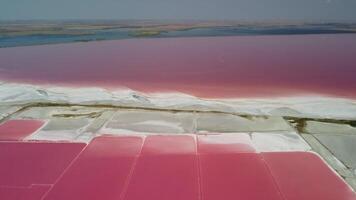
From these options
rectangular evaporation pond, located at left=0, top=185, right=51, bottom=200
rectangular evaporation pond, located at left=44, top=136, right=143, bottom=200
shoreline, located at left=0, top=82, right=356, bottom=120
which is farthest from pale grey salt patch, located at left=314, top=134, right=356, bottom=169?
rectangular evaporation pond, located at left=0, top=185, right=51, bottom=200

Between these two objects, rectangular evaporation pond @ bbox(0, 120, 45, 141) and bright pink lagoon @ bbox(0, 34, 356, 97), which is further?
bright pink lagoon @ bbox(0, 34, 356, 97)

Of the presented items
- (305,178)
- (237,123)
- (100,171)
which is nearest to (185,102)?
(237,123)

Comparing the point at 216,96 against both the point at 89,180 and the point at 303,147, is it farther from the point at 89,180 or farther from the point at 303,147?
the point at 89,180

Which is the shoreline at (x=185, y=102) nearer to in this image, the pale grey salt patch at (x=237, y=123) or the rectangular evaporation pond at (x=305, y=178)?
the pale grey salt patch at (x=237, y=123)

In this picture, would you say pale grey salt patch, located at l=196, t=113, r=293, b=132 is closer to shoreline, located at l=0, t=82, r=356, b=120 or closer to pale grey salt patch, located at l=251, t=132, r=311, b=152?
pale grey salt patch, located at l=251, t=132, r=311, b=152

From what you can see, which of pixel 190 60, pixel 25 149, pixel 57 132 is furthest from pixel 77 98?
pixel 190 60

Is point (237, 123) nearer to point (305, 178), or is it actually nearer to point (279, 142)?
point (279, 142)
